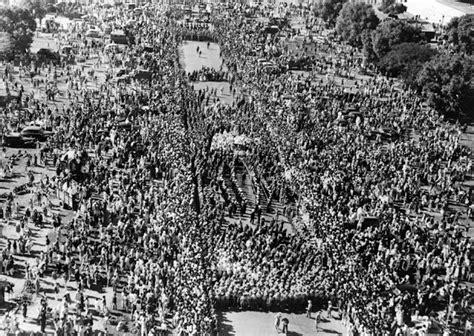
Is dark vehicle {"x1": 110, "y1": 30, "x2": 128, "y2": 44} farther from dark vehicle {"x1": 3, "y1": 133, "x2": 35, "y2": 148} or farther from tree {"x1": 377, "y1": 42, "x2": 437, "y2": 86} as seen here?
dark vehicle {"x1": 3, "y1": 133, "x2": 35, "y2": 148}

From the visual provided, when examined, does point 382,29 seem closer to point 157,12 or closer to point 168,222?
point 157,12

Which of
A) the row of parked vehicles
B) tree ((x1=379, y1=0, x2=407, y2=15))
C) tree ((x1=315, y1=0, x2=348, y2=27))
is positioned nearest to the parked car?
Result: tree ((x1=315, y1=0, x2=348, y2=27))

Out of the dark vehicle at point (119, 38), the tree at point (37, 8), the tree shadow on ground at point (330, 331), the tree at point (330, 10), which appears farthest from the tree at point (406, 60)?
the tree at point (37, 8)

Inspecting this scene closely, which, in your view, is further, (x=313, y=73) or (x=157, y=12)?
(x=157, y=12)

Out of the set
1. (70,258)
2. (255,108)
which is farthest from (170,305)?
(255,108)

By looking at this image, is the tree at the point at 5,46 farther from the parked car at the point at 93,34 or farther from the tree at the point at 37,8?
the tree at the point at 37,8

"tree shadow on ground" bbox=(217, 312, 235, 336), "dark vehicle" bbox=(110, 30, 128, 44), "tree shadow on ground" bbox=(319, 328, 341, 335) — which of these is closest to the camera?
"tree shadow on ground" bbox=(217, 312, 235, 336)

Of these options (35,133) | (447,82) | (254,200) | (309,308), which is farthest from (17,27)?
(309,308)
